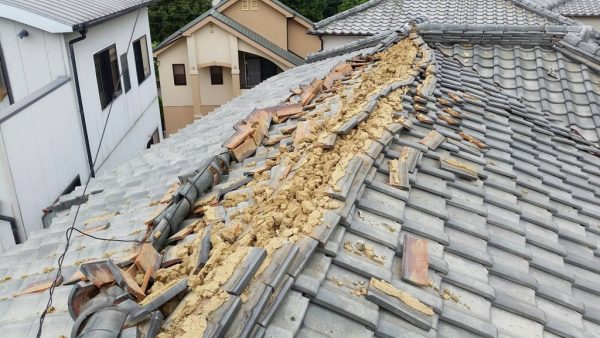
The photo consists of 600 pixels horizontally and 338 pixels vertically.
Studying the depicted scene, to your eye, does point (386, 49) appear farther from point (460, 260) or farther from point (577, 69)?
point (460, 260)

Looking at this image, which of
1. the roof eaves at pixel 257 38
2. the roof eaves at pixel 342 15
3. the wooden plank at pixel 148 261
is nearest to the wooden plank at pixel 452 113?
the wooden plank at pixel 148 261

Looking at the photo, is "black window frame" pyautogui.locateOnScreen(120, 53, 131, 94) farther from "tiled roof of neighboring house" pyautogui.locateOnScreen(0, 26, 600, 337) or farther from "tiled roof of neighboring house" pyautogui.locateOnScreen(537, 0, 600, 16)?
"tiled roof of neighboring house" pyautogui.locateOnScreen(537, 0, 600, 16)

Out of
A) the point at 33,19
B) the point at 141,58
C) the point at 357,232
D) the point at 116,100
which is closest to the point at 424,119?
the point at 357,232

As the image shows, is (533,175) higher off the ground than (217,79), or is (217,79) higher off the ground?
(533,175)

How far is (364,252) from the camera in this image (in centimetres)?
305

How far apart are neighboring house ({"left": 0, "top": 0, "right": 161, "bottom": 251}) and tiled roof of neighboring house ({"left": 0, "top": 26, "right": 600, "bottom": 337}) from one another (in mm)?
2642

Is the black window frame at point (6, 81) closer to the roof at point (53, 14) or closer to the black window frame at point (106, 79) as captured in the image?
the roof at point (53, 14)

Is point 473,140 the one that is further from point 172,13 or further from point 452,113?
point 172,13

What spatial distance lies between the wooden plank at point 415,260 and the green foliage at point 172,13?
93.0ft

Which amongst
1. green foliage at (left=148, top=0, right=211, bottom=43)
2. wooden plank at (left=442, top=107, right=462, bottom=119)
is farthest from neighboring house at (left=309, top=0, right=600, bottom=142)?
green foliage at (left=148, top=0, right=211, bottom=43)

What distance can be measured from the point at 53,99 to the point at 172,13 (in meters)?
21.0

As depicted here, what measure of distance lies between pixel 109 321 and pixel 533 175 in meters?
4.37

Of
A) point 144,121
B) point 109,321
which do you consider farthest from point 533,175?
point 144,121

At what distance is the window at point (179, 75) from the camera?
909 inches
